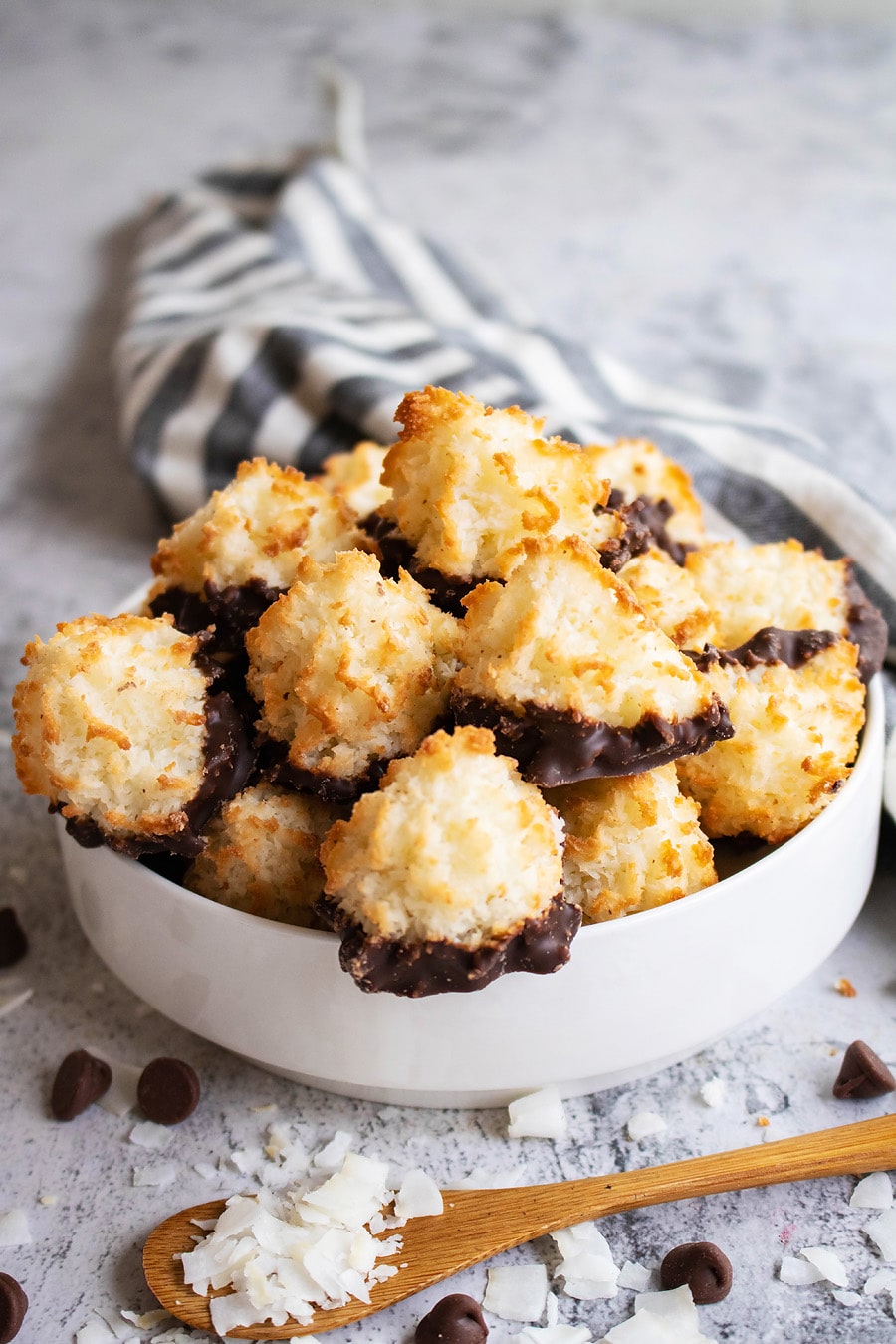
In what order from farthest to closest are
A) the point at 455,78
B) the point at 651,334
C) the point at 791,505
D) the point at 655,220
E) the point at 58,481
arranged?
1. the point at 455,78
2. the point at 655,220
3. the point at 651,334
4. the point at 58,481
5. the point at 791,505

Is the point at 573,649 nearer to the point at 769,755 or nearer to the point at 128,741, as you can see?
the point at 769,755

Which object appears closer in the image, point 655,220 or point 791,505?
point 791,505

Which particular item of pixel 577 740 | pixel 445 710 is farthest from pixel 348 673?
pixel 577 740

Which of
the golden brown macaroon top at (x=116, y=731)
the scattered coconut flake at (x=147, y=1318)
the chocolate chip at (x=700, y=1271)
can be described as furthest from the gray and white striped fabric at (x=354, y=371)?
the scattered coconut flake at (x=147, y=1318)

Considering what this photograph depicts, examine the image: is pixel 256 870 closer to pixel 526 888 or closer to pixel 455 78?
pixel 526 888

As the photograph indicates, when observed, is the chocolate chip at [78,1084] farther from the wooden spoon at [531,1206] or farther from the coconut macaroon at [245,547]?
the coconut macaroon at [245,547]

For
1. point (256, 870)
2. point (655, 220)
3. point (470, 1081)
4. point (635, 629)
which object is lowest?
point (655, 220)

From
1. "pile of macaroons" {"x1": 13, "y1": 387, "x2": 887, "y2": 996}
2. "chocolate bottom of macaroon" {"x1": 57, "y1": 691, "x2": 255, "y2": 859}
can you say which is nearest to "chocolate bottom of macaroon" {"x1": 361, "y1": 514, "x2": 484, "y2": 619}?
"pile of macaroons" {"x1": 13, "y1": 387, "x2": 887, "y2": 996}

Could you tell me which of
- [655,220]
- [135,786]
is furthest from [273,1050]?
[655,220]

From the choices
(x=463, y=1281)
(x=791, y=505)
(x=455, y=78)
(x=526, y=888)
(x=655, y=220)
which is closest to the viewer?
(x=526, y=888)
